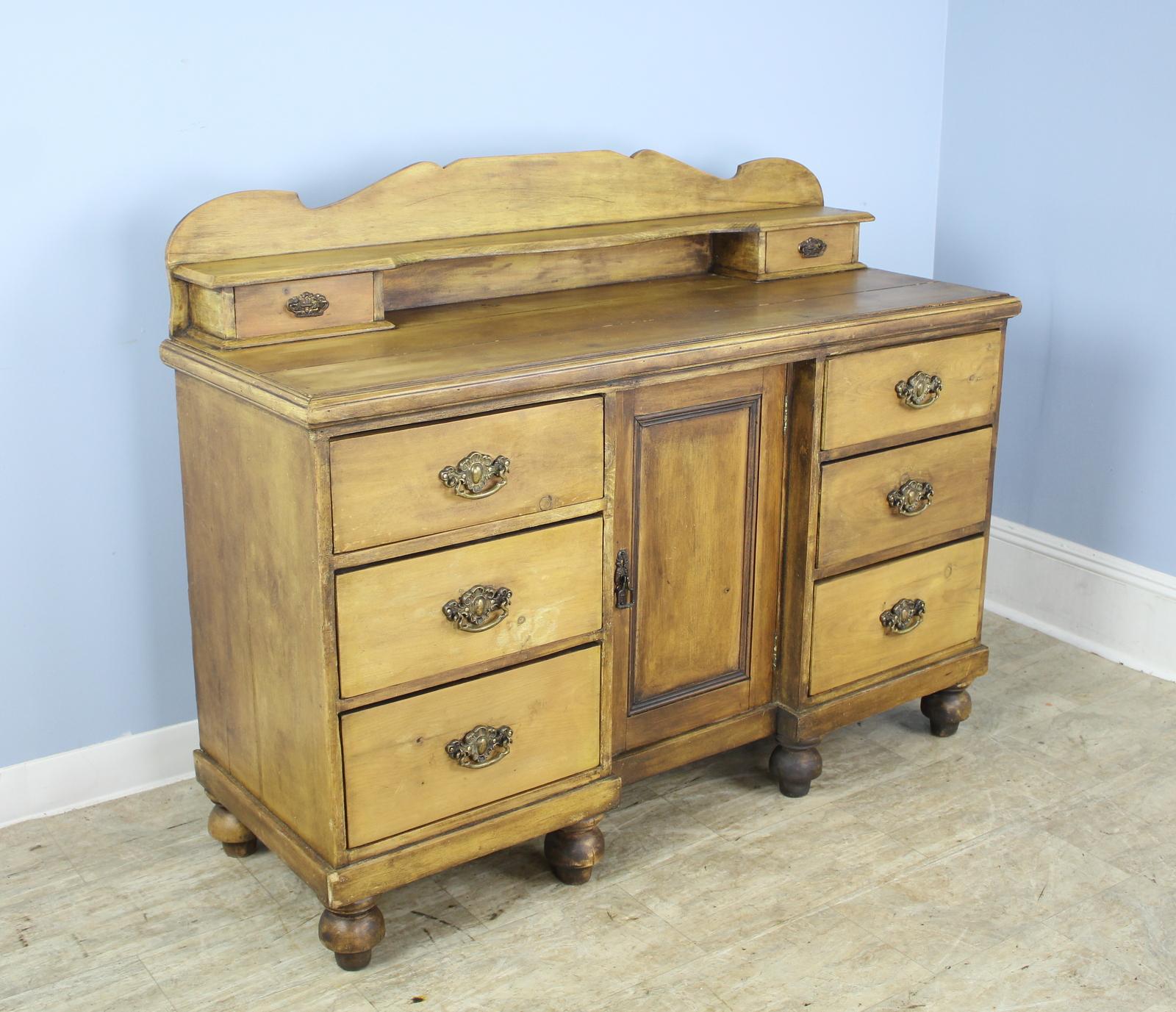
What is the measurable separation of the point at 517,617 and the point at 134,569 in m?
0.76

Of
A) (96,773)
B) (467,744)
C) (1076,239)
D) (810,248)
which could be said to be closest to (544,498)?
(467,744)

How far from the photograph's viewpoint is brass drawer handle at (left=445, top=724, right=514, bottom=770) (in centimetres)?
193

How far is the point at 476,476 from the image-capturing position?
6.00 feet

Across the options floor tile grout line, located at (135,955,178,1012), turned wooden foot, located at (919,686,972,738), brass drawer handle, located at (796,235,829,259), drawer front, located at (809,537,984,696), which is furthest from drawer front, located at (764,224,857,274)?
floor tile grout line, located at (135,955,178,1012)

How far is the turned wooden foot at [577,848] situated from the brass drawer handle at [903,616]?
0.65 m

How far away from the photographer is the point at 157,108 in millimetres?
2137

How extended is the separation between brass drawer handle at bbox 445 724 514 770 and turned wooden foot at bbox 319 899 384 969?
0.23 m

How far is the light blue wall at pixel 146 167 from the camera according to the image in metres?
2.09

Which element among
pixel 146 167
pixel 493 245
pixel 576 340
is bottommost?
pixel 576 340

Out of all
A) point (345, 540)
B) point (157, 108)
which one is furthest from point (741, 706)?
point (157, 108)

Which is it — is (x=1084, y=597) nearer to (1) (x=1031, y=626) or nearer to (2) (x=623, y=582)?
(1) (x=1031, y=626)

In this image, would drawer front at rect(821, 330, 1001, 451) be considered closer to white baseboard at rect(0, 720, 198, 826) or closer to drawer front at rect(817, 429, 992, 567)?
drawer front at rect(817, 429, 992, 567)

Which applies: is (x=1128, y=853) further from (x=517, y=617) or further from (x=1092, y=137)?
(x=1092, y=137)

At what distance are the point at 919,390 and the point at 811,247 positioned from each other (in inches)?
15.6
